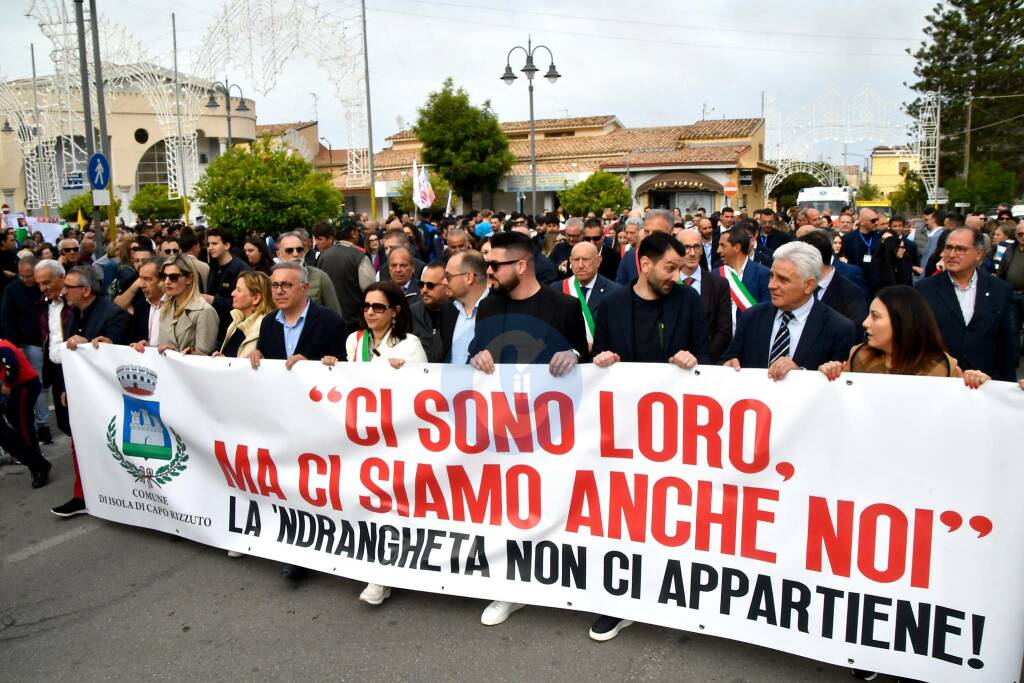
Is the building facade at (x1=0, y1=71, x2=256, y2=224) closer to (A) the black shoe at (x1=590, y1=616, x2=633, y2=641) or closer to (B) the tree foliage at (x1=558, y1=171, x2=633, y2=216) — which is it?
(B) the tree foliage at (x1=558, y1=171, x2=633, y2=216)

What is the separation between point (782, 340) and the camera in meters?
4.23

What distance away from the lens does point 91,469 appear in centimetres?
544

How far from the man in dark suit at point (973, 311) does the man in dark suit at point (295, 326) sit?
3.66 metres

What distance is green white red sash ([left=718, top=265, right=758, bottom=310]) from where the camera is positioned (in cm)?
635

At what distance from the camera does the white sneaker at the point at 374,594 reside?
13.7 ft

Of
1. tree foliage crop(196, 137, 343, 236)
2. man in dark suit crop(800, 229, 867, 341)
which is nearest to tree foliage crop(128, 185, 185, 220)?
tree foliage crop(196, 137, 343, 236)

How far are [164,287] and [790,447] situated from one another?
4.30 meters

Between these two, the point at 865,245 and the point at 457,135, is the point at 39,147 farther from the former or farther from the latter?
the point at 865,245

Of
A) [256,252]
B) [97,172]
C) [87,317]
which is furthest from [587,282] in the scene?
[97,172]

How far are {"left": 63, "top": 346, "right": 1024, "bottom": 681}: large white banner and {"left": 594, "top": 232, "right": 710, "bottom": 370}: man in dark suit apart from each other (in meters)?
0.53

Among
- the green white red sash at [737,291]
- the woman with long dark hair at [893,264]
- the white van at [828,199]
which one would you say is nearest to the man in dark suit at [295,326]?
the green white red sash at [737,291]

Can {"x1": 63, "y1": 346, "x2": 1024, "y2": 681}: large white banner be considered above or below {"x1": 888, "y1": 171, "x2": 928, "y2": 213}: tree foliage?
below

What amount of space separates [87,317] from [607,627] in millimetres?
4221

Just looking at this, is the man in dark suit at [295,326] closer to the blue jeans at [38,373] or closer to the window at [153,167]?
the blue jeans at [38,373]
